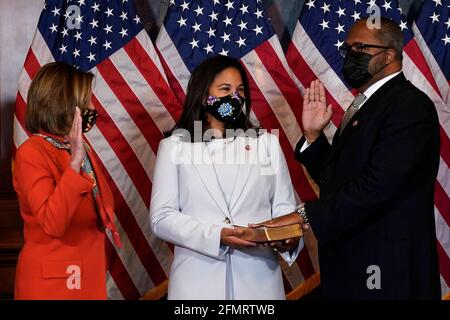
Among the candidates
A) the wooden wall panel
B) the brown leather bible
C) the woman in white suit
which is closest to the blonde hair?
the woman in white suit

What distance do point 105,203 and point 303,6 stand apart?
7.01ft

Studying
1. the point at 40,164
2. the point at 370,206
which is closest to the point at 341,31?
the point at 370,206

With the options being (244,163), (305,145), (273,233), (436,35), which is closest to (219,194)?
(244,163)

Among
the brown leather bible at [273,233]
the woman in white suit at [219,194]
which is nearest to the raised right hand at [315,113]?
the woman in white suit at [219,194]

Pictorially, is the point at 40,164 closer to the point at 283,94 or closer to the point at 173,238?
the point at 173,238

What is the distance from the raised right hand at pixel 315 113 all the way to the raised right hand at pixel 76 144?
115 centimetres

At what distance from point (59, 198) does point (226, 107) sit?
3.12 feet

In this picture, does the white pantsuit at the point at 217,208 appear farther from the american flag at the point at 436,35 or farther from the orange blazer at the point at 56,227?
the american flag at the point at 436,35

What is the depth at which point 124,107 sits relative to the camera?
432 centimetres

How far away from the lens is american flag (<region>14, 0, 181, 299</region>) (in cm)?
432

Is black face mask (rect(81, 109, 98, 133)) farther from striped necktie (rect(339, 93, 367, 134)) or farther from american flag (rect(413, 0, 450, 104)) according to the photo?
american flag (rect(413, 0, 450, 104))

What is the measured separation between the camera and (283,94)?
437cm

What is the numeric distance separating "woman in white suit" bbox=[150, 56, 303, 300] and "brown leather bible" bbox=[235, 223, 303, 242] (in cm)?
4

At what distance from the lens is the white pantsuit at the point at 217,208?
117 inches
